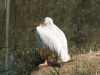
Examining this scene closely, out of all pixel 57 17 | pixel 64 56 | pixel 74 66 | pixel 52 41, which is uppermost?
pixel 57 17

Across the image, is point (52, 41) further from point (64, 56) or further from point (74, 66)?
point (74, 66)

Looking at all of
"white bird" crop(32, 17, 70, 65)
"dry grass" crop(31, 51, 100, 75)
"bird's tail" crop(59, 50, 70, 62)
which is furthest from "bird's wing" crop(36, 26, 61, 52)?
"dry grass" crop(31, 51, 100, 75)

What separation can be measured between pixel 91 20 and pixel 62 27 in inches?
88.9

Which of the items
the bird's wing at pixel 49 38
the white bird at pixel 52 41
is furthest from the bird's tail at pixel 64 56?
the bird's wing at pixel 49 38

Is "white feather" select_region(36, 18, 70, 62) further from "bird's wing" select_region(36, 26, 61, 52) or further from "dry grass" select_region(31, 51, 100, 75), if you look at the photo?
"dry grass" select_region(31, 51, 100, 75)

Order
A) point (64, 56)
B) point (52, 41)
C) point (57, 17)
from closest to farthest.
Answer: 1. point (64, 56)
2. point (52, 41)
3. point (57, 17)

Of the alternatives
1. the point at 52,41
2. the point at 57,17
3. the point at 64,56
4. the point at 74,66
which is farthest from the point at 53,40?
the point at 57,17

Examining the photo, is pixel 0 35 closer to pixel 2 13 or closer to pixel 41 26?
pixel 2 13

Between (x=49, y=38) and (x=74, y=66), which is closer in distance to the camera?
(x=74, y=66)

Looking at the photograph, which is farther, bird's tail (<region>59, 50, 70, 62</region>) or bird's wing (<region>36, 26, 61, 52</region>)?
bird's wing (<region>36, 26, 61, 52</region>)

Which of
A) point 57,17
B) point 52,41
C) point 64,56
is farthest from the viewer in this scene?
point 57,17

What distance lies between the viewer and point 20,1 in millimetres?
13906

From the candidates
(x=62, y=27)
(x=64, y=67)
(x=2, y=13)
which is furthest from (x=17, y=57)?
(x=2, y=13)

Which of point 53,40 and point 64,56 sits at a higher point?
point 53,40
